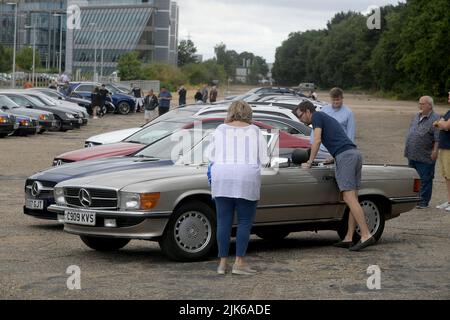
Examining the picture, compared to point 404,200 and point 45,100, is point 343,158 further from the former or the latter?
point 45,100

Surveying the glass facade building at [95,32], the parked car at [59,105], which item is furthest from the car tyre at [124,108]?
the glass facade building at [95,32]

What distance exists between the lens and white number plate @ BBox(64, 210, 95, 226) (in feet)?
33.0

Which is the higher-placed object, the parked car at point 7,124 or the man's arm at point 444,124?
the man's arm at point 444,124

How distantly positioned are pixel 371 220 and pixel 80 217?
3439 millimetres

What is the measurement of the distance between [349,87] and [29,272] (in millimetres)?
154881

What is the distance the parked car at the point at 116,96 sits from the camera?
2177 inches

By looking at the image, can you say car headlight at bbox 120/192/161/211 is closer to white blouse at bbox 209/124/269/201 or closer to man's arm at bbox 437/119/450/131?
white blouse at bbox 209/124/269/201

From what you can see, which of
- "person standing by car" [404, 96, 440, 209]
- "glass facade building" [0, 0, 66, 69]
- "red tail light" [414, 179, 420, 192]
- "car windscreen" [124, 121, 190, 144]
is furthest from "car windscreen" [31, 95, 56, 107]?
"glass facade building" [0, 0, 66, 69]

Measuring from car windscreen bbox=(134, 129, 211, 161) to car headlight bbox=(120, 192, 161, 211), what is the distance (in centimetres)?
187

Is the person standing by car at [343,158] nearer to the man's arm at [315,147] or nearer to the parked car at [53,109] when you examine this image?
the man's arm at [315,147]

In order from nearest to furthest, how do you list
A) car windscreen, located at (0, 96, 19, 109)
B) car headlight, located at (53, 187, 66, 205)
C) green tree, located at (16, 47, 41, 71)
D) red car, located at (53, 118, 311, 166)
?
car headlight, located at (53, 187, 66, 205)
red car, located at (53, 118, 311, 166)
car windscreen, located at (0, 96, 19, 109)
green tree, located at (16, 47, 41, 71)

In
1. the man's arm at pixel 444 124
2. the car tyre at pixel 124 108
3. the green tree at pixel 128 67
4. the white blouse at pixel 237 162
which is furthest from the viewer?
the green tree at pixel 128 67

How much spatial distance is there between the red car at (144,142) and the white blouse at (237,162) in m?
4.30
